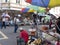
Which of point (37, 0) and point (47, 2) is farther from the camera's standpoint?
point (37, 0)

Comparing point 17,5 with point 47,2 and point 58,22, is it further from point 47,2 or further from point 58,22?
point 47,2

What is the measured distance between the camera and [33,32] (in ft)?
48.2

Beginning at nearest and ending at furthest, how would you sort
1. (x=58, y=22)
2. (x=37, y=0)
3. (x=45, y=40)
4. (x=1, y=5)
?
(x=37, y=0) → (x=45, y=40) → (x=58, y=22) → (x=1, y=5)

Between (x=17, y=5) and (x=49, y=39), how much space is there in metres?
35.6

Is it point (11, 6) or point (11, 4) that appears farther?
point (11, 4)

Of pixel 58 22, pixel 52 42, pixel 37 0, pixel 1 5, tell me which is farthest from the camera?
pixel 1 5

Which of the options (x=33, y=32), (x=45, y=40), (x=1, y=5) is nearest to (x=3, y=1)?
(x=1, y=5)

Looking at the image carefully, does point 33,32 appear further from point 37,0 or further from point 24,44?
point 37,0

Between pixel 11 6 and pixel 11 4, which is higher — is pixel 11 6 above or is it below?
below

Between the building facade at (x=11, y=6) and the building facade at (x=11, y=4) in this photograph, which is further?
the building facade at (x=11, y=4)

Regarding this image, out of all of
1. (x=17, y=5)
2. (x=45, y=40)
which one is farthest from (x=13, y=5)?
(x=45, y=40)

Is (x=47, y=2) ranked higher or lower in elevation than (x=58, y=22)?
higher

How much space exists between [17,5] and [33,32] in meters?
32.2

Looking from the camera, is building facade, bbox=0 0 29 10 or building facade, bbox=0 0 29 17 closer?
building facade, bbox=0 0 29 17
